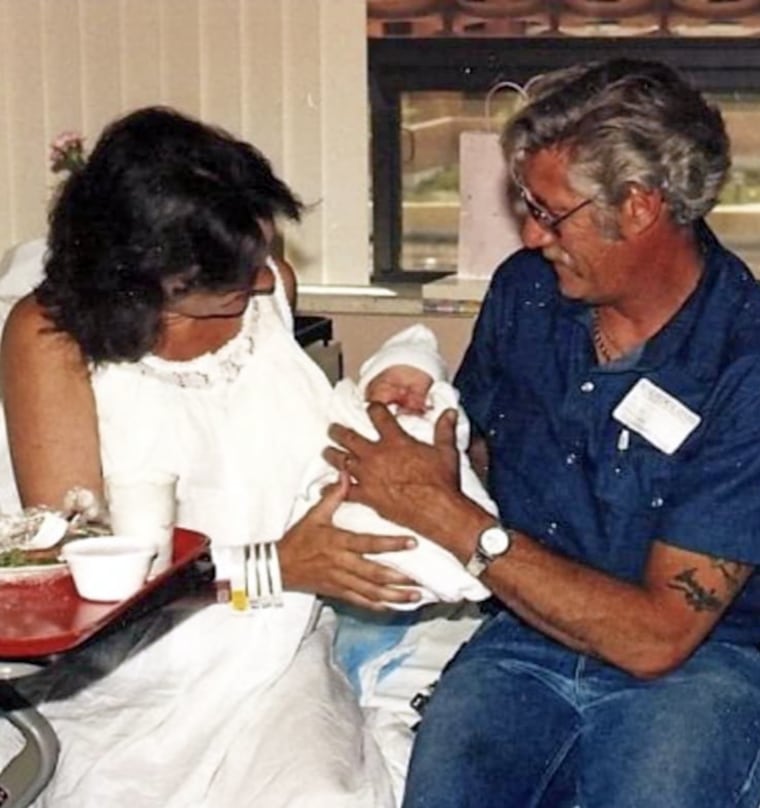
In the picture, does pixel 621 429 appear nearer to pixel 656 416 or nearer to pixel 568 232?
pixel 656 416

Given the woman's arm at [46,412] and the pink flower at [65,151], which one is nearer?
the woman's arm at [46,412]

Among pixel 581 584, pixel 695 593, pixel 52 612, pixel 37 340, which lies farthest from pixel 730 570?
pixel 37 340

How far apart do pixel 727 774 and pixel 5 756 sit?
36.9 inches

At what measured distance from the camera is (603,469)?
234 centimetres

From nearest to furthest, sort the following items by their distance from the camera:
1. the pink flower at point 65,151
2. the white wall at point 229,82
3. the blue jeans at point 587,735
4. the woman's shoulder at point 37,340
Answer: the blue jeans at point 587,735 < the woman's shoulder at point 37,340 < the pink flower at point 65,151 < the white wall at point 229,82

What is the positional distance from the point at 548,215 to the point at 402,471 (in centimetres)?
37

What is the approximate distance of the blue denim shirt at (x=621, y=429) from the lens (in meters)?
2.21

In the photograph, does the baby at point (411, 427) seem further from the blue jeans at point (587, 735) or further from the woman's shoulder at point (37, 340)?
the woman's shoulder at point (37, 340)

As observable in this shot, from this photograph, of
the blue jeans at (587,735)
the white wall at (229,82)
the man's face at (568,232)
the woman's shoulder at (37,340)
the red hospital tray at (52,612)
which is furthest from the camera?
the white wall at (229,82)

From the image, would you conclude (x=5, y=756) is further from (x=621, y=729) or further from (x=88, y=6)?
(x=88, y=6)

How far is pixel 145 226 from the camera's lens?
2.28 m

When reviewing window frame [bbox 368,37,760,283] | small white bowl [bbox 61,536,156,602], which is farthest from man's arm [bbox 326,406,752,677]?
window frame [bbox 368,37,760,283]

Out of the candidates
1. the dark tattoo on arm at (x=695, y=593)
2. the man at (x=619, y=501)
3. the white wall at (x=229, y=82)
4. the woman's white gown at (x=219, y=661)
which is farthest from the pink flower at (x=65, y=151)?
the dark tattoo on arm at (x=695, y=593)

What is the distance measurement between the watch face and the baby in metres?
0.04
